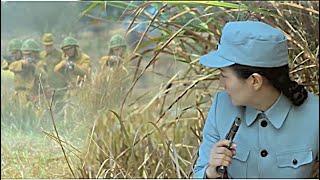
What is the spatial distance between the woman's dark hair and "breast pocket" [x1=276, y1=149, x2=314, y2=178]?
0.09 metres

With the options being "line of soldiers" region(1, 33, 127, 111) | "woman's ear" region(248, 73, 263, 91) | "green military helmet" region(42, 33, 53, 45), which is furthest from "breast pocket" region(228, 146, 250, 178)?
"green military helmet" region(42, 33, 53, 45)

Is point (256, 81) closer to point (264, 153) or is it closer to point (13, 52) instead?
point (264, 153)

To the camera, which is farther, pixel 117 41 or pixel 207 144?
pixel 117 41

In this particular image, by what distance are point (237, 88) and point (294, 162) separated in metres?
0.17

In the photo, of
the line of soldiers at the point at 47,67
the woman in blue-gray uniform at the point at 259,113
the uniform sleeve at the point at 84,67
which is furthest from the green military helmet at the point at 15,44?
the woman in blue-gray uniform at the point at 259,113

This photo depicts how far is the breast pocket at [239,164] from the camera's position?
123cm

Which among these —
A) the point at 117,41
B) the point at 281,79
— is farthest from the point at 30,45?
the point at 281,79

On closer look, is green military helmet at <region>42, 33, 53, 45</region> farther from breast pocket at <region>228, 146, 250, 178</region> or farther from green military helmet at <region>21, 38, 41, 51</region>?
breast pocket at <region>228, 146, 250, 178</region>

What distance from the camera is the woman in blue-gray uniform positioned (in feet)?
3.85

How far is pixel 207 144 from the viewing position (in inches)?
49.2

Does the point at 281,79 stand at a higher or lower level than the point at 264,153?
higher

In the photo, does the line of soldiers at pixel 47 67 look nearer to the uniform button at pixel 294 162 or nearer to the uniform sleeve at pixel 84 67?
the uniform sleeve at pixel 84 67

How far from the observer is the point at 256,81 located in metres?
1.18

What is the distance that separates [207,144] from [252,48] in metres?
0.20
